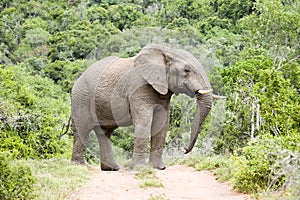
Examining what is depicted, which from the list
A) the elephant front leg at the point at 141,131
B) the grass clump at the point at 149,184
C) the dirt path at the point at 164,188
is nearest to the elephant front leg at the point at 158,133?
the elephant front leg at the point at 141,131

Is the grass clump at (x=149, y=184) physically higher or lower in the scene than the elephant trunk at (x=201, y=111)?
lower

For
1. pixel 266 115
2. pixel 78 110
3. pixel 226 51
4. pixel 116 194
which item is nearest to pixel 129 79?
pixel 78 110

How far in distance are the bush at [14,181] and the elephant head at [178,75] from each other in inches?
138

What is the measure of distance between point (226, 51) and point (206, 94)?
59.1 feet

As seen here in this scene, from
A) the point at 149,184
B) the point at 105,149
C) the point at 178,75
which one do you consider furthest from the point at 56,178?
the point at 105,149

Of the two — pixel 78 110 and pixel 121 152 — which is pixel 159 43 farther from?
pixel 121 152

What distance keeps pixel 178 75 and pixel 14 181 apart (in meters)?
4.02

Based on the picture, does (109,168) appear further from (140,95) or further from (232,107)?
(232,107)

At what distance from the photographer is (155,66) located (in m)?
9.50

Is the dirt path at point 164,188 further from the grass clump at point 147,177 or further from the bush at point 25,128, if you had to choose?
the bush at point 25,128

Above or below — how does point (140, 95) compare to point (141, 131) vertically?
above

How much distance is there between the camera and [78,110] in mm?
10141

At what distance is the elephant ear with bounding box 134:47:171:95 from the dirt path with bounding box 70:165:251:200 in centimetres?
140

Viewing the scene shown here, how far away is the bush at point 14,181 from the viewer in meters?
5.92
